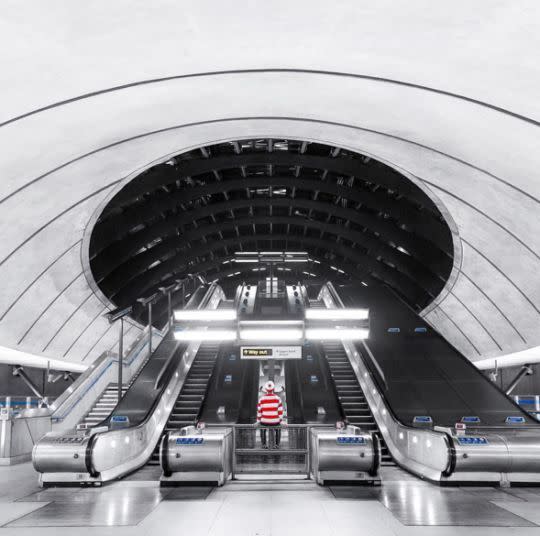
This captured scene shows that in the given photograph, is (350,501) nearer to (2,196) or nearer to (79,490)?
(79,490)

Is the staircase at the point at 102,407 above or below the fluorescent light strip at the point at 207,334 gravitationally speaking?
below

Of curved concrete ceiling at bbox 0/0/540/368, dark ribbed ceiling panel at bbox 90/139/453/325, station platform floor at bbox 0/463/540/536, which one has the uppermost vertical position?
dark ribbed ceiling panel at bbox 90/139/453/325

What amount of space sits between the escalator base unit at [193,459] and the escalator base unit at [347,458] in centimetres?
176

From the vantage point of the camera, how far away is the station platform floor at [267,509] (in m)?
7.25

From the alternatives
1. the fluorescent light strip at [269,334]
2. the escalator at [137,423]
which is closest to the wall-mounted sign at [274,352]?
the fluorescent light strip at [269,334]

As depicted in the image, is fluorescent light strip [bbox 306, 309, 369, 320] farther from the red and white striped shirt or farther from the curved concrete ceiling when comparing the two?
the curved concrete ceiling

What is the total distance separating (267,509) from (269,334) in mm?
7608

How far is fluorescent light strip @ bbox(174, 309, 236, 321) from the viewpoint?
15.7 meters

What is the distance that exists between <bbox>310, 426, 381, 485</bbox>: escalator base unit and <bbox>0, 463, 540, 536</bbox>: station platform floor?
236 millimetres

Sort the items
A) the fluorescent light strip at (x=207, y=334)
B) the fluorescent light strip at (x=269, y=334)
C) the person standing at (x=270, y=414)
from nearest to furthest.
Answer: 1. the person standing at (x=270, y=414)
2. the fluorescent light strip at (x=269, y=334)
3. the fluorescent light strip at (x=207, y=334)

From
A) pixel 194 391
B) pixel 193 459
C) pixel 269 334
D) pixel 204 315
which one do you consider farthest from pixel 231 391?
pixel 193 459

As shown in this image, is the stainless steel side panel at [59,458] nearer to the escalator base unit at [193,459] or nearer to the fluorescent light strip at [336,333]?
the escalator base unit at [193,459]

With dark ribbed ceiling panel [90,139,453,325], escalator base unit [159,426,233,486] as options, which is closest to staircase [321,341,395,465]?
escalator base unit [159,426,233,486]

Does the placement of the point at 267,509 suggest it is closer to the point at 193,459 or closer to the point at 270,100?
the point at 193,459
